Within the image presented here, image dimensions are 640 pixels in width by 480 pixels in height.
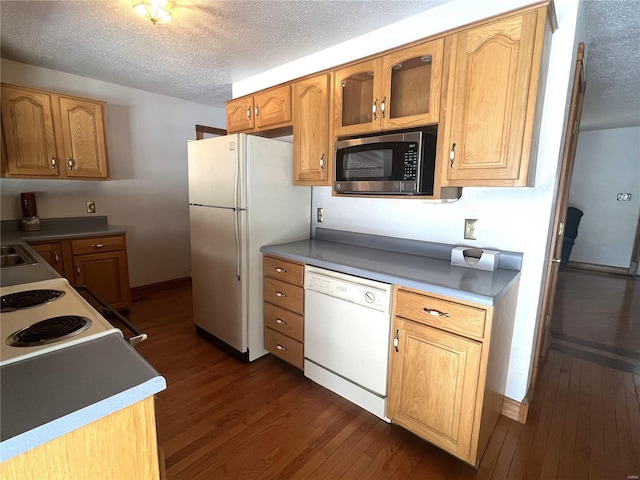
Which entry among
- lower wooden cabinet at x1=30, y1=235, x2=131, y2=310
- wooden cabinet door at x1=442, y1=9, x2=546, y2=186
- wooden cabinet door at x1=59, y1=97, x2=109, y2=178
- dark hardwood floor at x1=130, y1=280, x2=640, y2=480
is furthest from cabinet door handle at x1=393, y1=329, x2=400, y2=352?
wooden cabinet door at x1=59, y1=97, x2=109, y2=178

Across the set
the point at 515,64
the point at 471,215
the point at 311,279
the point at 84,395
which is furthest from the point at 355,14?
the point at 84,395

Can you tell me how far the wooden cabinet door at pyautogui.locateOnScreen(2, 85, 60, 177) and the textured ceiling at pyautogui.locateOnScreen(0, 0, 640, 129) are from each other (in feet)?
1.20

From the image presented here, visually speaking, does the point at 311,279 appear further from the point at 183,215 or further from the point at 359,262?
the point at 183,215

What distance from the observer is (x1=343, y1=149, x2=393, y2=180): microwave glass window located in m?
1.82

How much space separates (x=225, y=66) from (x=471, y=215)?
94.7 inches

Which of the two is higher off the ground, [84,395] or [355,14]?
[355,14]

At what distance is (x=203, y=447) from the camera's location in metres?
1.65

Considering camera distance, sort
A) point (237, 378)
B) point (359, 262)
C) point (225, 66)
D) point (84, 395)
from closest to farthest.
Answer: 1. point (84, 395)
2. point (359, 262)
3. point (237, 378)
4. point (225, 66)

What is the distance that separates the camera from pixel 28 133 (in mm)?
2713

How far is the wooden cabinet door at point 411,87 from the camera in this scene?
1.67 metres

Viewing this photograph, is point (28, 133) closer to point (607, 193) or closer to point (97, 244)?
point (97, 244)

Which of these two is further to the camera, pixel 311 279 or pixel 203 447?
pixel 311 279

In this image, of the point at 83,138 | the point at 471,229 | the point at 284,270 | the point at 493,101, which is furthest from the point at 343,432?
the point at 83,138

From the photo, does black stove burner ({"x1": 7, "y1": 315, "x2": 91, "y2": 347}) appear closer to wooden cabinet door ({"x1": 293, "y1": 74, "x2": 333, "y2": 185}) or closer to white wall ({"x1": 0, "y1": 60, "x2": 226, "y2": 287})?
wooden cabinet door ({"x1": 293, "y1": 74, "x2": 333, "y2": 185})
